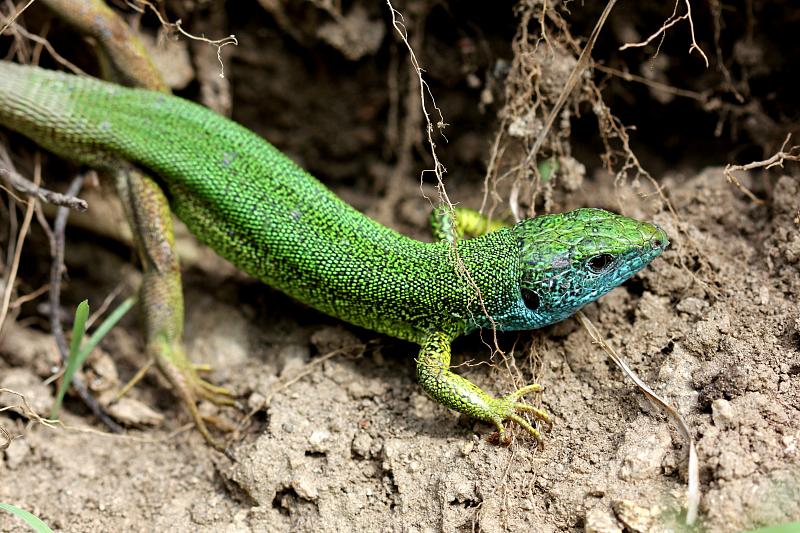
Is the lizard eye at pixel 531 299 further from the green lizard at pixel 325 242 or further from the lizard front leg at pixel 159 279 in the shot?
the lizard front leg at pixel 159 279

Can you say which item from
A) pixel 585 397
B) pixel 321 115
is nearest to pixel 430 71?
pixel 321 115

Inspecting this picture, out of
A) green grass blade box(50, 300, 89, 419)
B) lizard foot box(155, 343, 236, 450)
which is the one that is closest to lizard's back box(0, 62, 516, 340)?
lizard foot box(155, 343, 236, 450)

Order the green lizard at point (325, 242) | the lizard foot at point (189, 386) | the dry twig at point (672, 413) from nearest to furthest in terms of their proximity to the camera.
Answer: the dry twig at point (672, 413), the green lizard at point (325, 242), the lizard foot at point (189, 386)

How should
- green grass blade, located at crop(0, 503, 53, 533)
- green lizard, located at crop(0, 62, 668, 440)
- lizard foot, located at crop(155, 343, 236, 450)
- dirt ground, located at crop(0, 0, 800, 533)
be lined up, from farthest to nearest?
lizard foot, located at crop(155, 343, 236, 450), green lizard, located at crop(0, 62, 668, 440), dirt ground, located at crop(0, 0, 800, 533), green grass blade, located at crop(0, 503, 53, 533)

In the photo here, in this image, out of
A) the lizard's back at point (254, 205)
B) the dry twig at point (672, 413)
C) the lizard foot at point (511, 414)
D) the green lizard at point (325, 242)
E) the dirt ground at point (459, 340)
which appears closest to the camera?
the dry twig at point (672, 413)

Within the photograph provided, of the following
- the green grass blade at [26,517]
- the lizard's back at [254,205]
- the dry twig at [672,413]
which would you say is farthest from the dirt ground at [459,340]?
the green grass blade at [26,517]

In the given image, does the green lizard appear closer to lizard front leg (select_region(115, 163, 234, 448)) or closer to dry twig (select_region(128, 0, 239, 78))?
lizard front leg (select_region(115, 163, 234, 448))

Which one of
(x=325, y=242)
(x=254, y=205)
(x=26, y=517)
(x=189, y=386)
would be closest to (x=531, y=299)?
(x=325, y=242)
